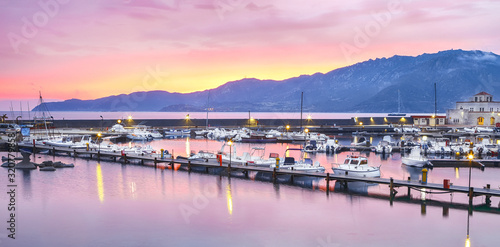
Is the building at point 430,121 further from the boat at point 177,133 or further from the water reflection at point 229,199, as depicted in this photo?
the water reflection at point 229,199

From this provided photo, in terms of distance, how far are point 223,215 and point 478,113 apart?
105 metres

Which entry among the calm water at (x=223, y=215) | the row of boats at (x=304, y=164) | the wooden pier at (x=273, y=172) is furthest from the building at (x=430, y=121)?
the row of boats at (x=304, y=164)

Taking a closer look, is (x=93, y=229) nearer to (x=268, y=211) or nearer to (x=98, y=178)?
(x=268, y=211)

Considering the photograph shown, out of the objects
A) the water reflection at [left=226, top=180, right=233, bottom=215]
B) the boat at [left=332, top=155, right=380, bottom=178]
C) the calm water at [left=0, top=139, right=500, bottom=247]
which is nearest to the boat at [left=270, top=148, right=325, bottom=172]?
the calm water at [left=0, top=139, right=500, bottom=247]

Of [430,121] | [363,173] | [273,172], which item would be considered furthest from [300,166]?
[430,121]

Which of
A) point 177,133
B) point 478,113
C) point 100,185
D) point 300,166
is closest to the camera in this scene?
point 100,185

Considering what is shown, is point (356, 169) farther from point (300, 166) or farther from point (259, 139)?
point (259, 139)

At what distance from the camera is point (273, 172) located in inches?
1596

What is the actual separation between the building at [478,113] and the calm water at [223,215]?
7824cm

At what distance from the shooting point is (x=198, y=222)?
29.2 m

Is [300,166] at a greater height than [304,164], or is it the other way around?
[304,164]

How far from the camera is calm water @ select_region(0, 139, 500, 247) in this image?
2602 cm

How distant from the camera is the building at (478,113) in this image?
111 meters

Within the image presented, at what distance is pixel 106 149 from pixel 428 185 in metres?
43.6
